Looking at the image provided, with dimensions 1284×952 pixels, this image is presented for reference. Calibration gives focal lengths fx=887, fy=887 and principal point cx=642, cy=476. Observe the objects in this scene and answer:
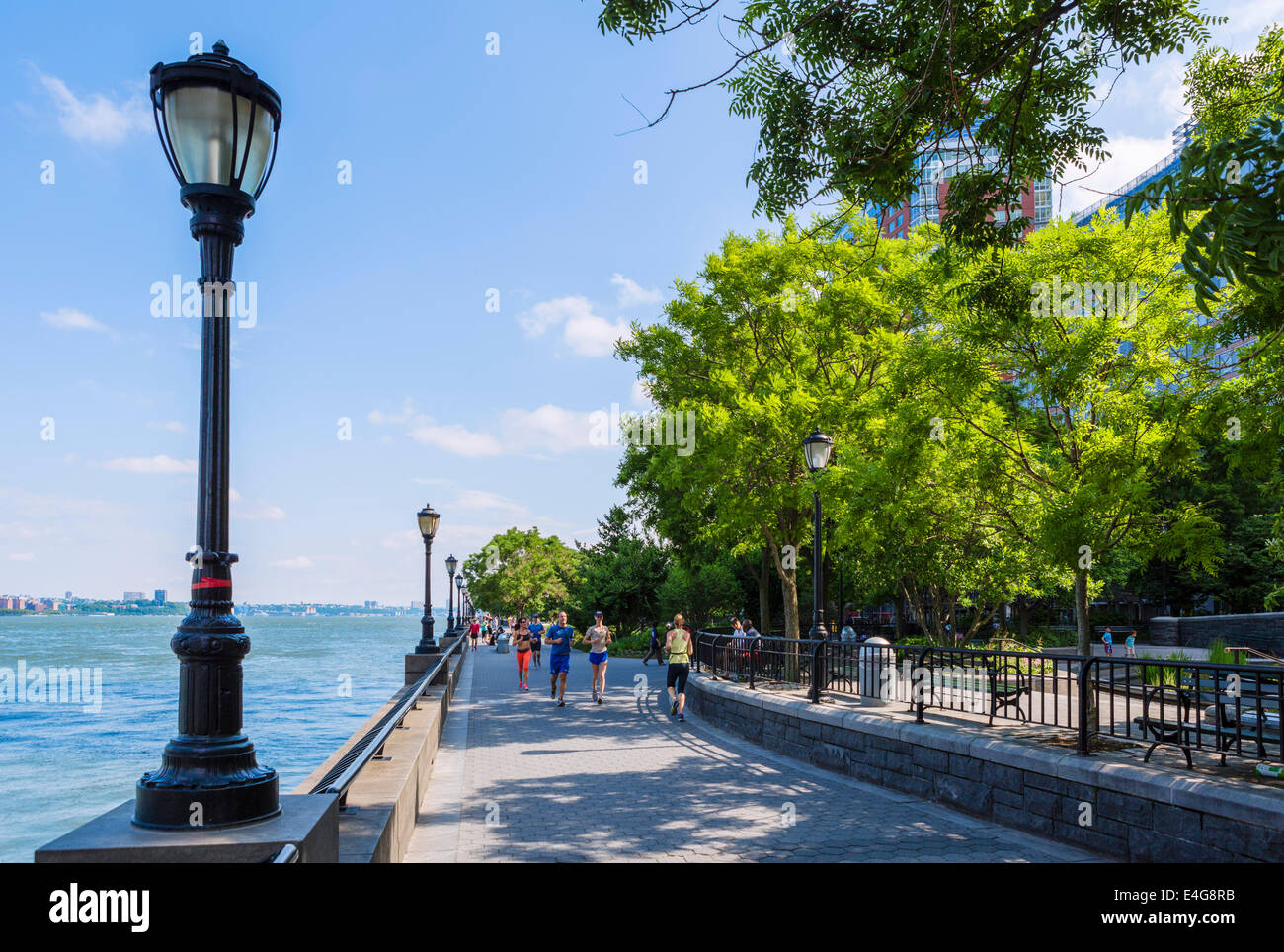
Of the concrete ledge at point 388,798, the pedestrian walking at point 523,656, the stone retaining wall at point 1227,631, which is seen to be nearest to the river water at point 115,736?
the concrete ledge at point 388,798

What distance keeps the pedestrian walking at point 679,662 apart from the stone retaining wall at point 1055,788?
4.13 meters

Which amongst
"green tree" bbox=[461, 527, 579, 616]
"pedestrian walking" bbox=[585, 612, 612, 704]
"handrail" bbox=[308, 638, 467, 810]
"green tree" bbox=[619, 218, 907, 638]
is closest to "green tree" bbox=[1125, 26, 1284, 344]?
"handrail" bbox=[308, 638, 467, 810]

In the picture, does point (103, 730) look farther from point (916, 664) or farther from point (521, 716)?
point (916, 664)

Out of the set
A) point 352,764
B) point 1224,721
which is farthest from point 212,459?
point 1224,721

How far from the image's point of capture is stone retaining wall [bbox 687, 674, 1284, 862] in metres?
→ 5.77

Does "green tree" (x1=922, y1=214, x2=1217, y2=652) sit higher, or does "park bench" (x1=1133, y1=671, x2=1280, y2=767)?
"green tree" (x1=922, y1=214, x2=1217, y2=652)

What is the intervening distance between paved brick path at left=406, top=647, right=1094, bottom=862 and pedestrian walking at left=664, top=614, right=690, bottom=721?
157 centimetres

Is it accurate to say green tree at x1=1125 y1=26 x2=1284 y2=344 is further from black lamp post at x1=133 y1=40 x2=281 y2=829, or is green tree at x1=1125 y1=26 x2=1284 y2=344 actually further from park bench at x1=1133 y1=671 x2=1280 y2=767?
black lamp post at x1=133 y1=40 x2=281 y2=829

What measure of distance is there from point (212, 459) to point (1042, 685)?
8.37m

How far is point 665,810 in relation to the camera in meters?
8.27

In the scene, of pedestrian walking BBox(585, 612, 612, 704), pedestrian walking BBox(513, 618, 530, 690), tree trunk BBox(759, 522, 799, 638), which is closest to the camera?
pedestrian walking BBox(585, 612, 612, 704)

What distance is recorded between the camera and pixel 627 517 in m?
49.6

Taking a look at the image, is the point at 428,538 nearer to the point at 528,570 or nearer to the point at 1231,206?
the point at 1231,206

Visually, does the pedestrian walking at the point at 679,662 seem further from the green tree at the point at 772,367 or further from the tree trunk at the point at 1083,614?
the tree trunk at the point at 1083,614
